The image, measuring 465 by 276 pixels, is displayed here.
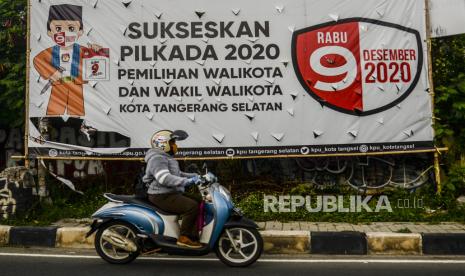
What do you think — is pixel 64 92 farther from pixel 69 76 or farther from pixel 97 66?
pixel 97 66

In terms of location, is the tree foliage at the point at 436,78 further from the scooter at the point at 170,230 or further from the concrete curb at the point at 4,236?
→ the scooter at the point at 170,230

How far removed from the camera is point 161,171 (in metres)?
4.96

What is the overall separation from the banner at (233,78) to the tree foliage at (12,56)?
76 cm

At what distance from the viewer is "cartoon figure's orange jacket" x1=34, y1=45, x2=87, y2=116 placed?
7484 mm

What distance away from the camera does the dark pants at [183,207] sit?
4.97 metres

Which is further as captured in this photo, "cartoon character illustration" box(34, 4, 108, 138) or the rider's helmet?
"cartoon character illustration" box(34, 4, 108, 138)

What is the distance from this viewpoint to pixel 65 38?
24.8ft

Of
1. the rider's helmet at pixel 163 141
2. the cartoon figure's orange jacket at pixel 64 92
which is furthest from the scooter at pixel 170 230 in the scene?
the cartoon figure's orange jacket at pixel 64 92

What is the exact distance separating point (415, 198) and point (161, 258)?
389 centimetres

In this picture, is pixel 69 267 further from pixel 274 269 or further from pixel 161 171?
pixel 274 269

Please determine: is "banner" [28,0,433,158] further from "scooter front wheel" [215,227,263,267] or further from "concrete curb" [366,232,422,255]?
"scooter front wheel" [215,227,263,267]

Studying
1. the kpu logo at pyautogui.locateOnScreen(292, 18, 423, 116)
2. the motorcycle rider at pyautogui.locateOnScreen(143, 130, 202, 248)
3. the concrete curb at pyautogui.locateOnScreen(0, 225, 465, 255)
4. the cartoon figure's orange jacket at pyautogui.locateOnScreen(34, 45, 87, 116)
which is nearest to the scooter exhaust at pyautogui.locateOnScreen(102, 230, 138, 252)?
the motorcycle rider at pyautogui.locateOnScreen(143, 130, 202, 248)

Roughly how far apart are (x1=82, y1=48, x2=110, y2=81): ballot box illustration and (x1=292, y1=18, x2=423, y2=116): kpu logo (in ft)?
8.73

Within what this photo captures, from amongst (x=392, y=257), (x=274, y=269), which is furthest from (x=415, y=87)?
(x=274, y=269)
